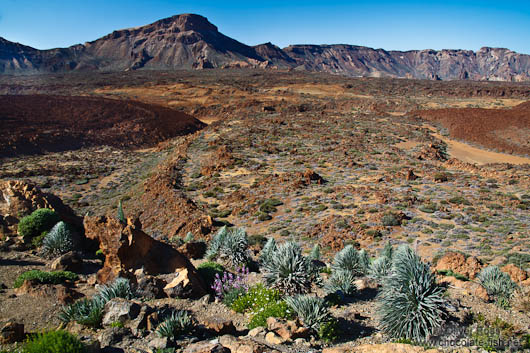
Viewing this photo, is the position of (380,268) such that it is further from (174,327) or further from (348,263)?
(174,327)

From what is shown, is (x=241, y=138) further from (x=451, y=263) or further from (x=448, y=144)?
(x=451, y=263)

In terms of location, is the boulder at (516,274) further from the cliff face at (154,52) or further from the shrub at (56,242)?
the cliff face at (154,52)

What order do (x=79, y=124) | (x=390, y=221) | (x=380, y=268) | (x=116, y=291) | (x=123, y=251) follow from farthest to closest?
(x=79, y=124), (x=390, y=221), (x=380, y=268), (x=123, y=251), (x=116, y=291)

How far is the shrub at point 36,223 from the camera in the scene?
8.69 meters

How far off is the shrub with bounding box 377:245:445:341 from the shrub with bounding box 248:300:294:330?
A: 1.40 m

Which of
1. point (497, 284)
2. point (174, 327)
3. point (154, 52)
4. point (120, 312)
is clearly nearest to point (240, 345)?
point (174, 327)

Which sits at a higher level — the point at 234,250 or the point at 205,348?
the point at 205,348

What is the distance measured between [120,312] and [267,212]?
10.8m

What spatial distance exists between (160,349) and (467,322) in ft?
15.1

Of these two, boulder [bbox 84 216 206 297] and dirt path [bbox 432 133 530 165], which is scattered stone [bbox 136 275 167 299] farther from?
dirt path [bbox 432 133 530 165]

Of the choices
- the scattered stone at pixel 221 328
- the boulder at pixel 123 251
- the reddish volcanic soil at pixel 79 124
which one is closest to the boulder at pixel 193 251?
the boulder at pixel 123 251

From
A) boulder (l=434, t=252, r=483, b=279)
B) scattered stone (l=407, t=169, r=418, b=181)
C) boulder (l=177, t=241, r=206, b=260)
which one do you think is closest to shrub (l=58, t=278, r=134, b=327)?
boulder (l=177, t=241, r=206, b=260)

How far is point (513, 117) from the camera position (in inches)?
1355

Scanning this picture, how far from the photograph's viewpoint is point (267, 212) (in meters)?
15.5
